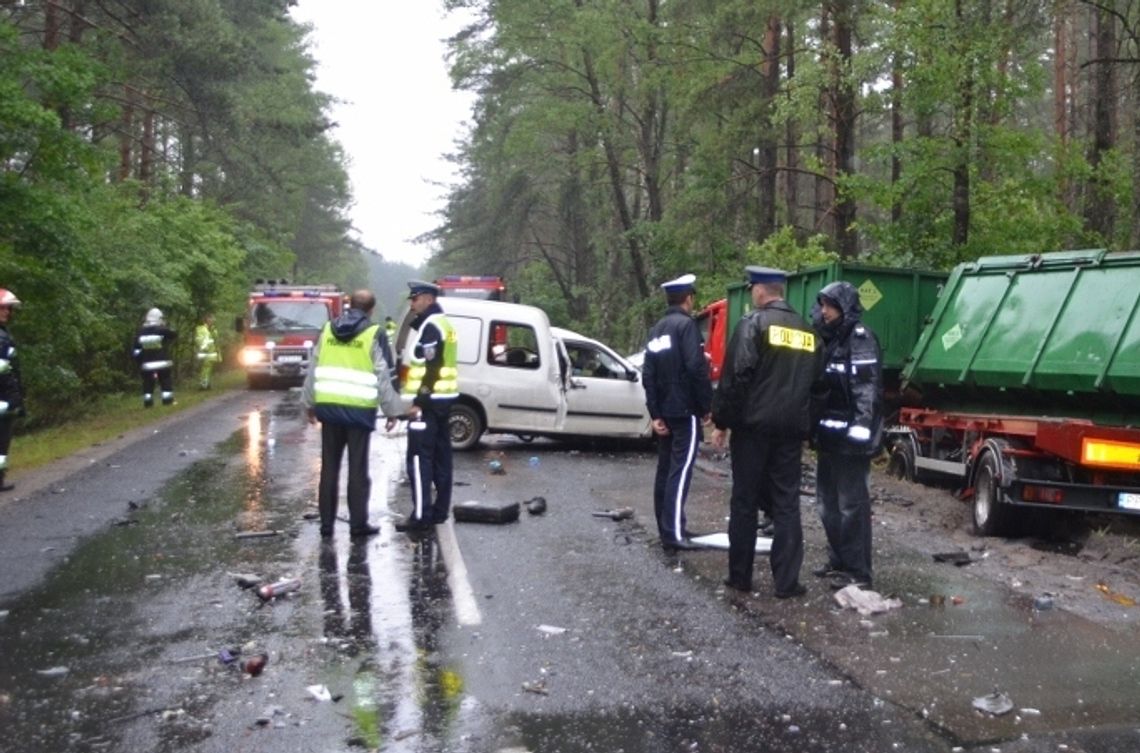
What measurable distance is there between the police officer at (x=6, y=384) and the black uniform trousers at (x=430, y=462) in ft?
16.1

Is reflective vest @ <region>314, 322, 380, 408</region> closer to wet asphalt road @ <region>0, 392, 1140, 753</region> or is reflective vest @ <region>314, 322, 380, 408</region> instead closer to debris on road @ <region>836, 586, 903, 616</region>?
wet asphalt road @ <region>0, 392, 1140, 753</region>

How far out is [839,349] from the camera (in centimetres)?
821

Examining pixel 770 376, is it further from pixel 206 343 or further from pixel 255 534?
pixel 206 343

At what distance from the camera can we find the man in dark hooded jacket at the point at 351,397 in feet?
32.5

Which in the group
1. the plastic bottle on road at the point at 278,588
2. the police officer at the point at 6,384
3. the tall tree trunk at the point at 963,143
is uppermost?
the tall tree trunk at the point at 963,143

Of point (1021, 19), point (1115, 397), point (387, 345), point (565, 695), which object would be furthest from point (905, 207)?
point (565, 695)

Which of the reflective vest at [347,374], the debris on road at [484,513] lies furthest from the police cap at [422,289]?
the debris on road at [484,513]

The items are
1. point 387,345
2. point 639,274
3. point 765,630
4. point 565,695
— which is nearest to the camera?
point 565,695

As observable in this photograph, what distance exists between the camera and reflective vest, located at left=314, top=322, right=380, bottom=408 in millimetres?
9906

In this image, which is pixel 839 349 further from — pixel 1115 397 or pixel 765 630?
pixel 1115 397

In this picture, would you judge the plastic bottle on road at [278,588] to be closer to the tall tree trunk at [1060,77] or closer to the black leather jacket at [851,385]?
the black leather jacket at [851,385]

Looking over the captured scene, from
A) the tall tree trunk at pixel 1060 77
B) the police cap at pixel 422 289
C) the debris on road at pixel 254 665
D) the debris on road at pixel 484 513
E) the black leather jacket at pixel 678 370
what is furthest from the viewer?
the tall tree trunk at pixel 1060 77

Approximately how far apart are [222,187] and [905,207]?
33738 mm

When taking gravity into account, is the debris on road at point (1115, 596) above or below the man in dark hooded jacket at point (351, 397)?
below
